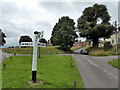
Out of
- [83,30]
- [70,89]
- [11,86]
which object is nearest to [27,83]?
[11,86]

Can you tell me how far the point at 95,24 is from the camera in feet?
124

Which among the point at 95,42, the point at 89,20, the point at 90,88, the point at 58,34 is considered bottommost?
the point at 90,88

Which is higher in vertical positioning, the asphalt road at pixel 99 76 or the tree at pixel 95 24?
the tree at pixel 95 24

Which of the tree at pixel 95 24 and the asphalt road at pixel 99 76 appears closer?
the asphalt road at pixel 99 76

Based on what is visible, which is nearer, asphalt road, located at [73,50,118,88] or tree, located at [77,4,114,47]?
asphalt road, located at [73,50,118,88]

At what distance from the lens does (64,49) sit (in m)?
41.3

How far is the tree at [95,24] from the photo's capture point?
35.5m

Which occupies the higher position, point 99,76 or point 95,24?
point 95,24

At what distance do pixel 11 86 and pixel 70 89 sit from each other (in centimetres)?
342

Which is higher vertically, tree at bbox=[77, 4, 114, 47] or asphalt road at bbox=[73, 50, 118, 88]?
tree at bbox=[77, 4, 114, 47]

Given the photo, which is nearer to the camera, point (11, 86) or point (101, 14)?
point (11, 86)

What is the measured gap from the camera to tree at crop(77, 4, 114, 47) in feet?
116

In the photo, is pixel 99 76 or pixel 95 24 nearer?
pixel 99 76

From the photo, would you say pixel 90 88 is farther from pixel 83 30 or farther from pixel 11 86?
pixel 83 30
